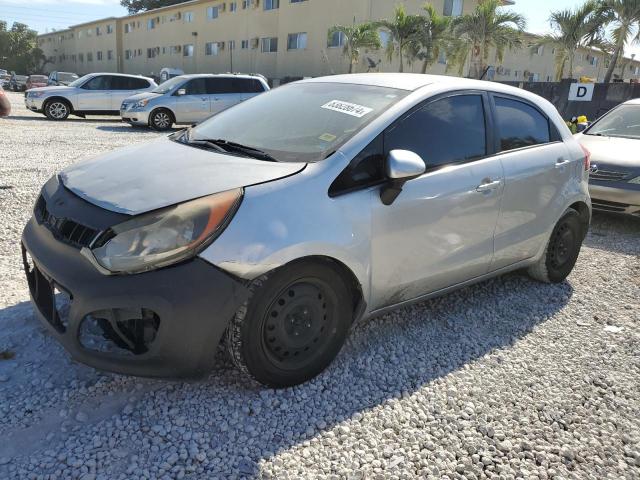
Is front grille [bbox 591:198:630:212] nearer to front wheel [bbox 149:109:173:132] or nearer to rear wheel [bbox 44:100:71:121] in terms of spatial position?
front wheel [bbox 149:109:173:132]

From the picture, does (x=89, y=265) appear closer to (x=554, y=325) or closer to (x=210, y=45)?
(x=554, y=325)

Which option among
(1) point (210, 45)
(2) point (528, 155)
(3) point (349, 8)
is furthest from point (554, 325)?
(1) point (210, 45)

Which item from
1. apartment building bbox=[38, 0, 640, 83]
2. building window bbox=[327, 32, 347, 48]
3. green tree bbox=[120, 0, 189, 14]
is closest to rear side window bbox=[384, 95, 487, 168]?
apartment building bbox=[38, 0, 640, 83]

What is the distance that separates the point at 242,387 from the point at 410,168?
144 centimetres

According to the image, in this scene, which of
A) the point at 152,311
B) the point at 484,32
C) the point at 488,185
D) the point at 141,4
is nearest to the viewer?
the point at 152,311

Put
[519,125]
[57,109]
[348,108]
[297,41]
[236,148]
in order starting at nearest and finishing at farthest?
1. [236,148]
2. [348,108]
3. [519,125]
4. [57,109]
5. [297,41]

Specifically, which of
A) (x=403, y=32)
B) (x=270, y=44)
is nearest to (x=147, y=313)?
(x=403, y=32)

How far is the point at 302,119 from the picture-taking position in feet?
11.0

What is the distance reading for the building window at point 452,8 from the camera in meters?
32.6

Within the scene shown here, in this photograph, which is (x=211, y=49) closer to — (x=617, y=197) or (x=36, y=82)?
(x=36, y=82)

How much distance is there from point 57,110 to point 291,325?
1703 cm

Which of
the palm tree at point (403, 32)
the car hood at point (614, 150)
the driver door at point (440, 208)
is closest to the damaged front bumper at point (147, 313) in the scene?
the driver door at point (440, 208)

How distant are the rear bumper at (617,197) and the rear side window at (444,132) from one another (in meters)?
3.61

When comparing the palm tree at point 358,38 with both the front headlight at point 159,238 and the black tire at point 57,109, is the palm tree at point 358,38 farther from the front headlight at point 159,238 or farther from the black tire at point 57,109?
the front headlight at point 159,238
